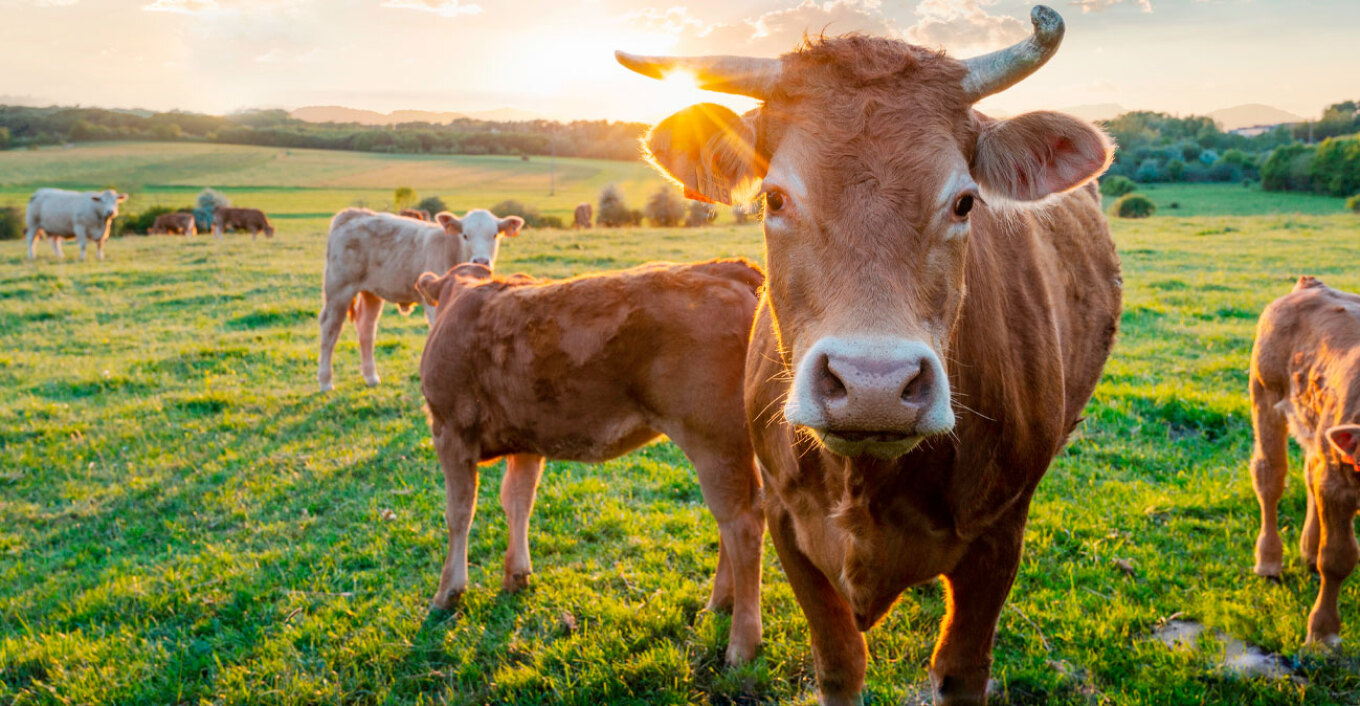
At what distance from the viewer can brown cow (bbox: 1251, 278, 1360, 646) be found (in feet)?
12.0

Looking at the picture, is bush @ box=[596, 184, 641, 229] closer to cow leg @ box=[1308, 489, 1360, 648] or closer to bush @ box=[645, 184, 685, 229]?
bush @ box=[645, 184, 685, 229]

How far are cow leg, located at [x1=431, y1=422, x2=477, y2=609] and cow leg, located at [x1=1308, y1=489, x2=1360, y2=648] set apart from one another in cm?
416

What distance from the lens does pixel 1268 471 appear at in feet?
14.6

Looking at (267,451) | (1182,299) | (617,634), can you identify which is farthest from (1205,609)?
(1182,299)

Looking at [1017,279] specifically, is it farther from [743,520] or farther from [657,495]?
[657,495]

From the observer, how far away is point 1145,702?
3342 mm

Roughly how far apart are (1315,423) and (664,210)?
109ft

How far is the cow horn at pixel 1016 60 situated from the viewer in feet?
7.18

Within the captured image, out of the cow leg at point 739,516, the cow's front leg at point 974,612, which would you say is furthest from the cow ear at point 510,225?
the cow's front leg at point 974,612

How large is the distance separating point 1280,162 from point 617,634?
60.4m

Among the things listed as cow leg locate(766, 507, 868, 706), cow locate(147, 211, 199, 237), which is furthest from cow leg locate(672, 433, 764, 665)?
cow locate(147, 211, 199, 237)

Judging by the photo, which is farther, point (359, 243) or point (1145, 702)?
point (359, 243)

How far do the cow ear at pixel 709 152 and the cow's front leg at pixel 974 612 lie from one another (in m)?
1.42

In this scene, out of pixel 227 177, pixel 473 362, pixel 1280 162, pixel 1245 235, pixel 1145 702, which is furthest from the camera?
pixel 227 177
